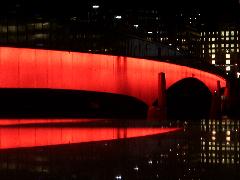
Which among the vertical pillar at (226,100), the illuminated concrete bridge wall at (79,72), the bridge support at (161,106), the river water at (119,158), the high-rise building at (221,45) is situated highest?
the high-rise building at (221,45)

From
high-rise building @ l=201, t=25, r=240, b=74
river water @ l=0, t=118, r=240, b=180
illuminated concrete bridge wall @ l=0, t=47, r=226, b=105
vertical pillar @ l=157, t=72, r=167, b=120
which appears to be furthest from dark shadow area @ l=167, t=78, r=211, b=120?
high-rise building @ l=201, t=25, r=240, b=74

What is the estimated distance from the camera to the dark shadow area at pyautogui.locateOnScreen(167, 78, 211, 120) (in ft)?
Answer: 165

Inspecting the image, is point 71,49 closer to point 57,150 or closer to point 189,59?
point 189,59

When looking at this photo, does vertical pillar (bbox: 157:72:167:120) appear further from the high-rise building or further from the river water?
the high-rise building

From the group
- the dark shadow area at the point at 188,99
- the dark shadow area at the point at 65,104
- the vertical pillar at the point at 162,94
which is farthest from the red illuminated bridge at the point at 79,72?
the dark shadow area at the point at 188,99

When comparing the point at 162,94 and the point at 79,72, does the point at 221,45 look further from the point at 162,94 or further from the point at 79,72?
the point at 79,72

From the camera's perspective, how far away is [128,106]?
38125 millimetres

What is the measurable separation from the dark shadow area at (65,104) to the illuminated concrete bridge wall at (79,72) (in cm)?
105

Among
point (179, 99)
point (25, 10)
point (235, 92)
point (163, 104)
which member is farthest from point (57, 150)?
point (235, 92)

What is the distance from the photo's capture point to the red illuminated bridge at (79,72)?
29391 mm

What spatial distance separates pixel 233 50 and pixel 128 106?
351ft

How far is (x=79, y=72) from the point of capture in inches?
1260

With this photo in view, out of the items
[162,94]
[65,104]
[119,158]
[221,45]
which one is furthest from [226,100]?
[221,45]

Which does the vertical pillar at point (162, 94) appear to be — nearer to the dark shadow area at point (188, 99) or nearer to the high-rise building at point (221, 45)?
the dark shadow area at point (188, 99)
